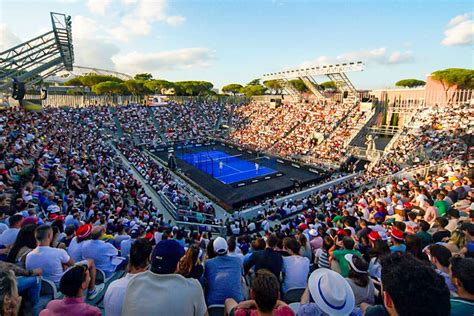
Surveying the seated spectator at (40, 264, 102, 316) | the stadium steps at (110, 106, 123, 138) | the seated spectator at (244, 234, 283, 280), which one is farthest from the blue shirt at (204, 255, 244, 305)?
the stadium steps at (110, 106, 123, 138)

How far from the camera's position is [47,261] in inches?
146

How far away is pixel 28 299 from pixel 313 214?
12447 mm

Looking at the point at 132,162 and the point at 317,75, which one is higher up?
the point at 317,75

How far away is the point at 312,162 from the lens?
94.0 ft

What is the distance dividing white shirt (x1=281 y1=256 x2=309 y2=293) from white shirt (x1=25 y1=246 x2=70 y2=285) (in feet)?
11.3

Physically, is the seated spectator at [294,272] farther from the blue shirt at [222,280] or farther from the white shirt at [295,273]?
the blue shirt at [222,280]

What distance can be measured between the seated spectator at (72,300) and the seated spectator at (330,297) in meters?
2.16

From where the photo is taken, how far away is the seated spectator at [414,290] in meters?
1.71

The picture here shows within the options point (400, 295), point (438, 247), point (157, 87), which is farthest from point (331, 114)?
point (157, 87)

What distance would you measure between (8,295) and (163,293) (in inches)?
63.6

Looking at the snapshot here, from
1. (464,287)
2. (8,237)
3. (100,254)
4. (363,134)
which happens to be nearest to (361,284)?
(464,287)

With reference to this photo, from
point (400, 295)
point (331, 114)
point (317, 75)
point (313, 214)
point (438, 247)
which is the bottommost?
point (313, 214)

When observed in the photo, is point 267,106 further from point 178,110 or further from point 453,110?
point 453,110

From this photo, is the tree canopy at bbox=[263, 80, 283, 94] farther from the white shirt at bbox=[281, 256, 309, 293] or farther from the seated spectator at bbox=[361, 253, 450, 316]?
the seated spectator at bbox=[361, 253, 450, 316]
